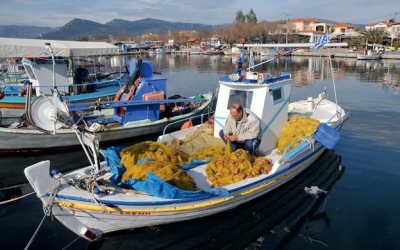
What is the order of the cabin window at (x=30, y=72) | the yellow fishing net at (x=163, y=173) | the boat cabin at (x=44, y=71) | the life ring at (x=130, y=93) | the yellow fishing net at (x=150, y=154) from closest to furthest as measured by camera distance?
the yellow fishing net at (x=163, y=173) → the yellow fishing net at (x=150, y=154) → the life ring at (x=130, y=93) → the boat cabin at (x=44, y=71) → the cabin window at (x=30, y=72)

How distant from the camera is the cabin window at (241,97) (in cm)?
940

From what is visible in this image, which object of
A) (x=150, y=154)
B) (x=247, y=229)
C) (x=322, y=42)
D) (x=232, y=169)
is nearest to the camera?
(x=247, y=229)

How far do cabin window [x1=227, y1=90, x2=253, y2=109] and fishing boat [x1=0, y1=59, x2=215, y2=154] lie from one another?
2.02m

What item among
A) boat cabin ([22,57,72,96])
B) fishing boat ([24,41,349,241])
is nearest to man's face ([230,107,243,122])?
fishing boat ([24,41,349,241])

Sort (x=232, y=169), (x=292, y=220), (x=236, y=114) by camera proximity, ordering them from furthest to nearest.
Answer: (x=236, y=114) → (x=292, y=220) → (x=232, y=169)

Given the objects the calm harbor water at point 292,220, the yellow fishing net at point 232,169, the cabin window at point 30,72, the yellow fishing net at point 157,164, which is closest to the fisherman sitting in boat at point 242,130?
the yellow fishing net at point 232,169

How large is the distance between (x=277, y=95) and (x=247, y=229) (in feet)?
13.5

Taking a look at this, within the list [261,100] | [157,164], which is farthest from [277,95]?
[157,164]

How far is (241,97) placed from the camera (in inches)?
374

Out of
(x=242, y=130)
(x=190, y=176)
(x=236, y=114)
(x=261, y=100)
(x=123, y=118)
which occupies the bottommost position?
(x=190, y=176)

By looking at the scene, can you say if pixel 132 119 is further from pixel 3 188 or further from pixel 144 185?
pixel 144 185

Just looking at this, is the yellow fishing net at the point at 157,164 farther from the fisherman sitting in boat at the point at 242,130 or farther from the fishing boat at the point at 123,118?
the fishing boat at the point at 123,118

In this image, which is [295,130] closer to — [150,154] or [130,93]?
[150,154]

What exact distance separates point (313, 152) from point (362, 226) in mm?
2980
